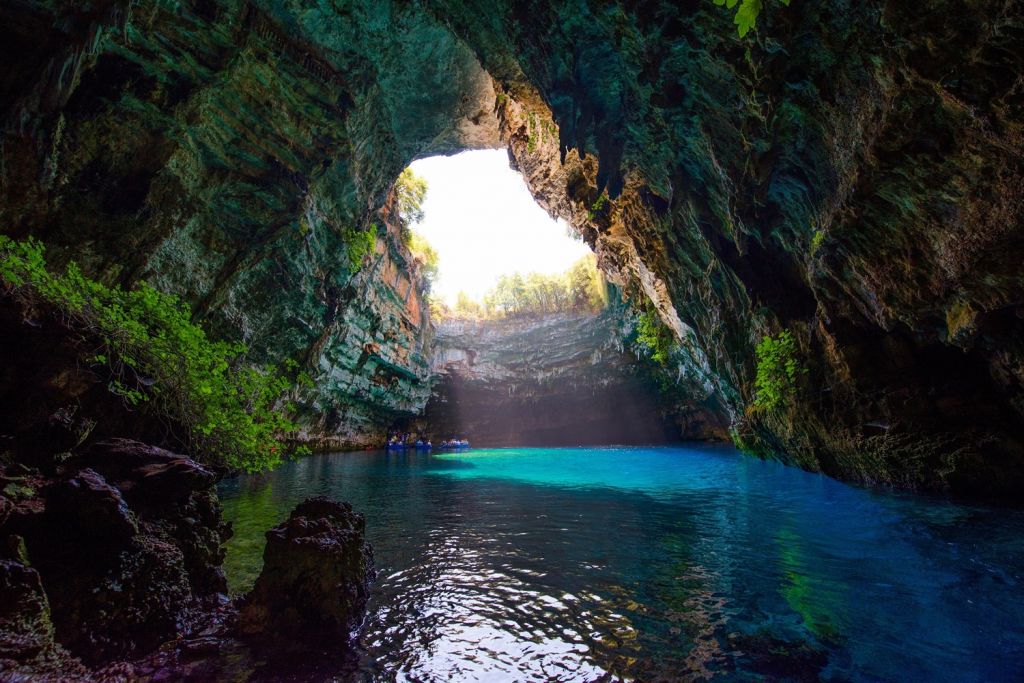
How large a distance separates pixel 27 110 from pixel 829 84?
567 inches

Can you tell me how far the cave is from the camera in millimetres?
3322

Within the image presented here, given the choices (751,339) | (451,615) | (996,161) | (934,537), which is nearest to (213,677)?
(451,615)

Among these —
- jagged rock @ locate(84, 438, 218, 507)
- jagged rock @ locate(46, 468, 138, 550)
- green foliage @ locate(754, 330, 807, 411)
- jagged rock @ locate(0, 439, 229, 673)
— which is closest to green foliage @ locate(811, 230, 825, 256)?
green foliage @ locate(754, 330, 807, 411)

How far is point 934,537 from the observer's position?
5.84 meters

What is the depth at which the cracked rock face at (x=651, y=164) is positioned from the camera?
497 cm

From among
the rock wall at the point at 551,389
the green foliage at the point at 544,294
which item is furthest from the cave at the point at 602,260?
the green foliage at the point at 544,294

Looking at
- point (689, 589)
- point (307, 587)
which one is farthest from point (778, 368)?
point (307, 587)

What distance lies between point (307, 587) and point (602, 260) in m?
17.2

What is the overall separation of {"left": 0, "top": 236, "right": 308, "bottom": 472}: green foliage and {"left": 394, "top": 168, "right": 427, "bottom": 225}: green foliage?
66.6ft

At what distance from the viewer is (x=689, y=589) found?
4344 mm

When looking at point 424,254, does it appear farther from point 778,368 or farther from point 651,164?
point 778,368

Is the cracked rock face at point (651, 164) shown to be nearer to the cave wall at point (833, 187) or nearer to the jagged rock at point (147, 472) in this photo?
the cave wall at point (833, 187)

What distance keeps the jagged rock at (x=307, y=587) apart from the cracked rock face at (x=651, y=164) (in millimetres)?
7028

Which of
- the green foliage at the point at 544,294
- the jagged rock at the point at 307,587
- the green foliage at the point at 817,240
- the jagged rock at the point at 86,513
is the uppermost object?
the green foliage at the point at 544,294
